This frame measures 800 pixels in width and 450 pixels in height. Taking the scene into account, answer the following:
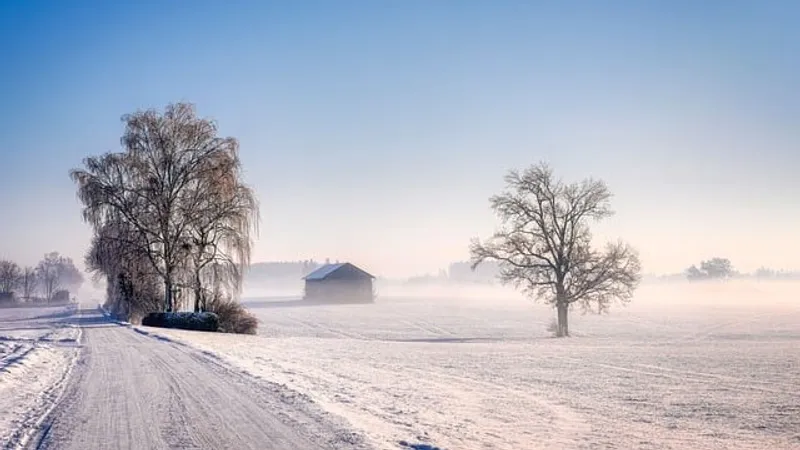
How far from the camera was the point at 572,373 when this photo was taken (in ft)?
63.3

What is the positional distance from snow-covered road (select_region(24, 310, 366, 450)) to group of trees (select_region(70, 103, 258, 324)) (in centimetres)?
2201

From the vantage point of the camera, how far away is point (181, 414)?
10.6 m

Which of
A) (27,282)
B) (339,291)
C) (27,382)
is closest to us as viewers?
(27,382)

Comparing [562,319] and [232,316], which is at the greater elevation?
[232,316]

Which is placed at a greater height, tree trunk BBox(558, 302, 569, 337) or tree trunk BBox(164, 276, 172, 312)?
tree trunk BBox(164, 276, 172, 312)

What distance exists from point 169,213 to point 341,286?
69.9m

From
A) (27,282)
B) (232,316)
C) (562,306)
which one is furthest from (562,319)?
(27,282)

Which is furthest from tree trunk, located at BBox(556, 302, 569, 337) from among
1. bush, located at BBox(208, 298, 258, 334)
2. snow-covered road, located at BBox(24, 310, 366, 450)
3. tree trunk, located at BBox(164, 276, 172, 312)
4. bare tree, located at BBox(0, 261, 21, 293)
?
bare tree, located at BBox(0, 261, 21, 293)

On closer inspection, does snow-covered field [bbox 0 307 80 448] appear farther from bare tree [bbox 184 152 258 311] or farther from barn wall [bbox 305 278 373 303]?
barn wall [bbox 305 278 373 303]

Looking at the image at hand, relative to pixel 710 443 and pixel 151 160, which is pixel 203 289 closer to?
pixel 151 160

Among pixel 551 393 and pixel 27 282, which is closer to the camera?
pixel 551 393

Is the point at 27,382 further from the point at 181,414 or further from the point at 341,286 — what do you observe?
the point at 341,286

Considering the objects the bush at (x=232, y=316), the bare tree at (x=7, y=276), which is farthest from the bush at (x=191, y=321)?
A: the bare tree at (x=7, y=276)

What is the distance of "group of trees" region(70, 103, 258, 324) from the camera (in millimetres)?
37906
